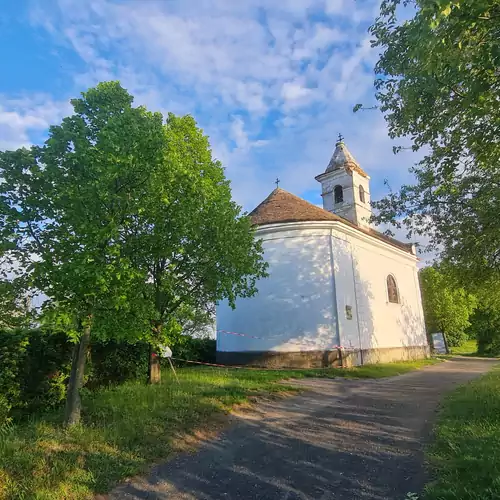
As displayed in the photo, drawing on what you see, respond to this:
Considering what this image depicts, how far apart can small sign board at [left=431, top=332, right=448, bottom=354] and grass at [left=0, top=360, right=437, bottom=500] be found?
31209 millimetres

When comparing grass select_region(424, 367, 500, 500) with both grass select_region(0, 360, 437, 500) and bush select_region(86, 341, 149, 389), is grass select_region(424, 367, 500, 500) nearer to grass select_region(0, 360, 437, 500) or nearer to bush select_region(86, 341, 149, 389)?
grass select_region(0, 360, 437, 500)

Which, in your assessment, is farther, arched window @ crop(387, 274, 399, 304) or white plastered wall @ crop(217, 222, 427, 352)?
arched window @ crop(387, 274, 399, 304)

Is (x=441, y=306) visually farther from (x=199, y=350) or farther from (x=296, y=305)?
(x=199, y=350)

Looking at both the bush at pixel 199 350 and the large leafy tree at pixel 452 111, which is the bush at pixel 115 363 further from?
the large leafy tree at pixel 452 111

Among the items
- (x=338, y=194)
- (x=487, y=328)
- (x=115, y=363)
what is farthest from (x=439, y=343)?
(x=115, y=363)

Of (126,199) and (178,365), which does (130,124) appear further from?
(178,365)

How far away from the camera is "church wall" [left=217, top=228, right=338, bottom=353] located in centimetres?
1919

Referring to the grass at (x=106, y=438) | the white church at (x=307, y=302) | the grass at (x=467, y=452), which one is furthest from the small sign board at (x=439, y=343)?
the grass at (x=106, y=438)

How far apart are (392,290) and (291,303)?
33.9 feet

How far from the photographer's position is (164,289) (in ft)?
35.5

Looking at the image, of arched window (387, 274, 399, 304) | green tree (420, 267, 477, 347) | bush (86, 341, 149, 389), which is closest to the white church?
arched window (387, 274, 399, 304)

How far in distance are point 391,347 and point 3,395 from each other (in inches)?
845

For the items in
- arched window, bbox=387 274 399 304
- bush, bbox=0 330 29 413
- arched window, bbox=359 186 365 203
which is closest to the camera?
bush, bbox=0 330 29 413

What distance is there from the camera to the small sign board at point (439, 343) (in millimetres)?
36562
